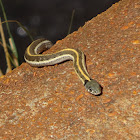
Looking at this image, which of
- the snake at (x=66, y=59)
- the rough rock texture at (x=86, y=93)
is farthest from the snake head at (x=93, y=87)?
the rough rock texture at (x=86, y=93)

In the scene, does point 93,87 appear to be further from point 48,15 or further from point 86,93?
point 48,15

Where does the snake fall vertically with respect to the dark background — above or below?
above

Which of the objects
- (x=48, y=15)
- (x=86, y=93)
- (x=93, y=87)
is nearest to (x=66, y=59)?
(x=86, y=93)

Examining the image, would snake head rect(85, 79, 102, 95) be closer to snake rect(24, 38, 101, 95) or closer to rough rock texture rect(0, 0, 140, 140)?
snake rect(24, 38, 101, 95)

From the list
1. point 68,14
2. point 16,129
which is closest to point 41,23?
point 68,14

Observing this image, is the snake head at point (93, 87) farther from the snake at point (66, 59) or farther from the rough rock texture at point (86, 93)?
the rough rock texture at point (86, 93)

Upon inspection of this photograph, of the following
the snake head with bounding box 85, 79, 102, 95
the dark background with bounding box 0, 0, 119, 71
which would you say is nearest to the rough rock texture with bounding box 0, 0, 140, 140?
the snake head with bounding box 85, 79, 102, 95

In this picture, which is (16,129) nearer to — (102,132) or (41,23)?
(102,132)
